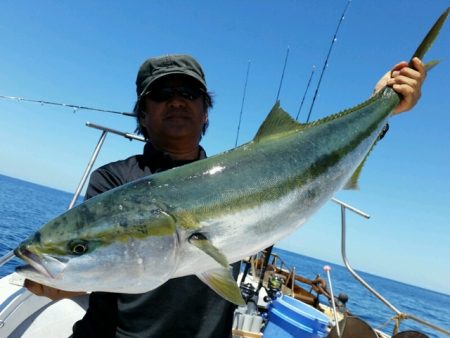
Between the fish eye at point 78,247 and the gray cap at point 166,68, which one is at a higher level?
the gray cap at point 166,68

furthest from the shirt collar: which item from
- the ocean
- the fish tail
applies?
the ocean

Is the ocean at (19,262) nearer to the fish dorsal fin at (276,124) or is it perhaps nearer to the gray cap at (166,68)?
the fish dorsal fin at (276,124)

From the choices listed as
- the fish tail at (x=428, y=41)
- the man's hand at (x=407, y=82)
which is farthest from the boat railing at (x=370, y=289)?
the fish tail at (x=428, y=41)

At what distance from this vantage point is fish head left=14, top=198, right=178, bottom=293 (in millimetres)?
1897

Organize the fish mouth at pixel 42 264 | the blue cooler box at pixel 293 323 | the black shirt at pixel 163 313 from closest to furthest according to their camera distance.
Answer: the fish mouth at pixel 42 264 < the black shirt at pixel 163 313 < the blue cooler box at pixel 293 323

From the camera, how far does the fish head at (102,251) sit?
1897mm

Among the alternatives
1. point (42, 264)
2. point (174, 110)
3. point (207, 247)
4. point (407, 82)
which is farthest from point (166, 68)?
point (407, 82)

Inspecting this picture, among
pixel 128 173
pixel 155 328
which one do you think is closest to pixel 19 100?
pixel 128 173

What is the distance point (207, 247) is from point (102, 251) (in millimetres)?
557

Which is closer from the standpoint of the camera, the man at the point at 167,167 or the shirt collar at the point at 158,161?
the man at the point at 167,167

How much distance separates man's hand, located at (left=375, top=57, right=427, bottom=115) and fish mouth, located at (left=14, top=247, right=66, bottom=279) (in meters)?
3.03

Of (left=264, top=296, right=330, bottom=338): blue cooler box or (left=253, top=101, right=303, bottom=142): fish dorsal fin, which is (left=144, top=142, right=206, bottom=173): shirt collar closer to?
(left=253, top=101, right=303, bottom=142): fish dorsal fin

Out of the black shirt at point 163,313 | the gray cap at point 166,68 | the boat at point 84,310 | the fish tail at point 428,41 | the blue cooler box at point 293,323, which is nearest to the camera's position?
the black shirt at point 163,313

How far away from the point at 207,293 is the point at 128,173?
3.93 ft
